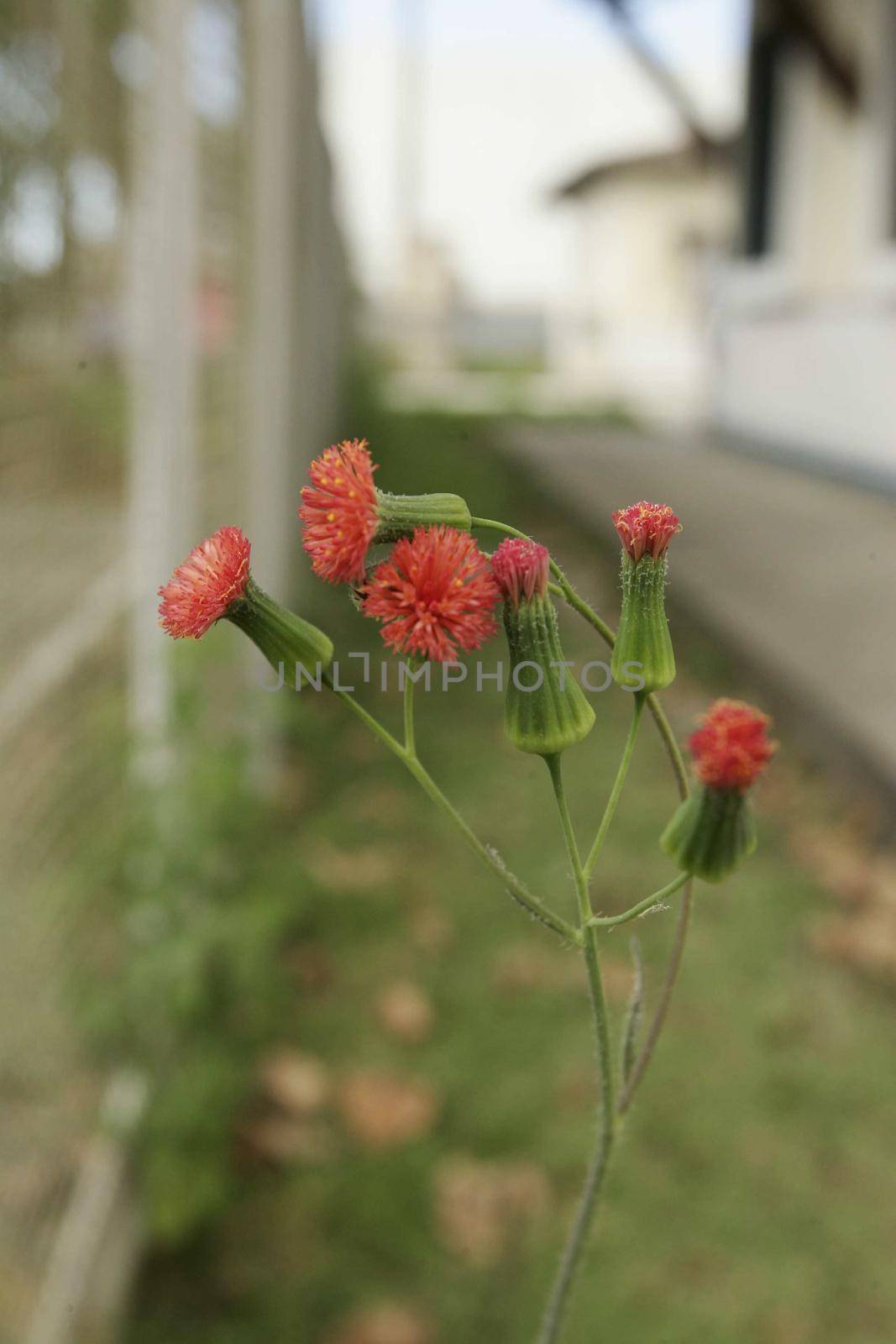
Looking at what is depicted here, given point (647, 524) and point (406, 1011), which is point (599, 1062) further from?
point (406, 1011)

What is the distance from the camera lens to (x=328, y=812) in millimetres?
2990

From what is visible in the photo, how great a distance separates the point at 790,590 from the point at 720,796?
41.0 inches

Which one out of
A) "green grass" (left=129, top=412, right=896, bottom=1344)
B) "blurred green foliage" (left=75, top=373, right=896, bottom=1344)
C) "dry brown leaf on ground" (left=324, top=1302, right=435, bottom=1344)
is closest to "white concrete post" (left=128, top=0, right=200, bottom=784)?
"blurred green foliage" (left=75, top=373, right=896, bottom=1344)

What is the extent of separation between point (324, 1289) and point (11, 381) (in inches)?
43.3

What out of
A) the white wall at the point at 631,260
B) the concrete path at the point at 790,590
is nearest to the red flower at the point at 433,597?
the concrete path at the point at 790,590

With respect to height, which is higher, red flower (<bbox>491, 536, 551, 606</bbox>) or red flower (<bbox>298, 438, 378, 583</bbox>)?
red flower (<bbox>298, 438, 378, 583</bbox>)

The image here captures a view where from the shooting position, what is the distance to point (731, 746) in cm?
23

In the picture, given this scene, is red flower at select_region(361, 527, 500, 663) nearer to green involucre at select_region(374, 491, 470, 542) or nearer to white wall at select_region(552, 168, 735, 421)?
green involucre at select_region(374, 491, 470, 542)

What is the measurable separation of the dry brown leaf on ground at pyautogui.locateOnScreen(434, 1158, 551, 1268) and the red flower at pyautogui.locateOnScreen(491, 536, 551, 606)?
5.04 ft

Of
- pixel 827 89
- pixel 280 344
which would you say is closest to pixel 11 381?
pixel 280 344

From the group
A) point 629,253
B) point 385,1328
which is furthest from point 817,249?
point 629,253

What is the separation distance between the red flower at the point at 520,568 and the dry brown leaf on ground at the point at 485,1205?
5.04 ft

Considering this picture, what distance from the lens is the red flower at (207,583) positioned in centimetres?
21

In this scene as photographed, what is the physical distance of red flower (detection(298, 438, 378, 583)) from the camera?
199 mm
